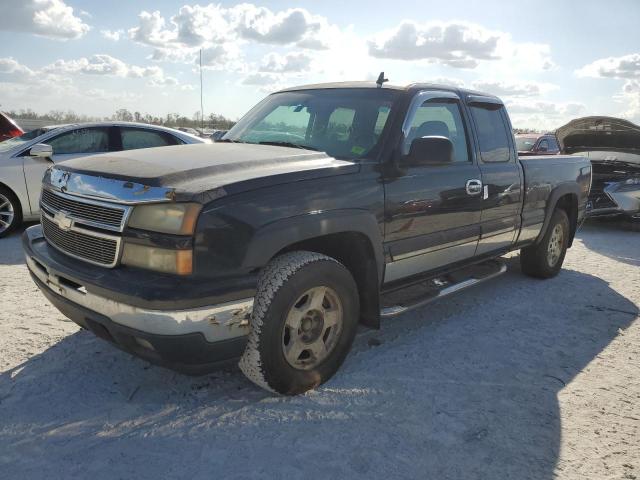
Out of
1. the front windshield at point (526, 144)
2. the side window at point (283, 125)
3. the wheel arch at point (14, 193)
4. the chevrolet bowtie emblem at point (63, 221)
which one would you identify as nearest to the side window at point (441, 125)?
the side window at point (283, 125)

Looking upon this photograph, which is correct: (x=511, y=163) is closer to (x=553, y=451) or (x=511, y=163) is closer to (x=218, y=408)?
(x=553, y=451)

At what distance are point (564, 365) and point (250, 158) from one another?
2520mm

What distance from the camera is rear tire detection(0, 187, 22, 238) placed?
7.03 meters

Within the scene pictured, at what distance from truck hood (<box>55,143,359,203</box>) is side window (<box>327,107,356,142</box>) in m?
0.31

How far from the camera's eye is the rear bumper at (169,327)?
8.19ft

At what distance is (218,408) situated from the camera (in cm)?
295

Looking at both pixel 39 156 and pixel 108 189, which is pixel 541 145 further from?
pixel 108 189

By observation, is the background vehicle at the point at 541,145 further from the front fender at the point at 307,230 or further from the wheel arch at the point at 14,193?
the front fender at the point at 307,230

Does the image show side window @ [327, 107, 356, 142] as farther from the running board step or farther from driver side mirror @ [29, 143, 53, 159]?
driver side mirror @ [29, 143, 53, 159]

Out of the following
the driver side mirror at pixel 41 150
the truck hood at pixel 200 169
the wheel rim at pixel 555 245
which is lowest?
the wheel rim at pixel 555 245

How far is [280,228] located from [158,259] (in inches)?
24.2

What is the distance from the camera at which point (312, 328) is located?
313 cm

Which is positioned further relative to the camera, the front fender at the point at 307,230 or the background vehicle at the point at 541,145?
the background vehicle at the point at 541,145

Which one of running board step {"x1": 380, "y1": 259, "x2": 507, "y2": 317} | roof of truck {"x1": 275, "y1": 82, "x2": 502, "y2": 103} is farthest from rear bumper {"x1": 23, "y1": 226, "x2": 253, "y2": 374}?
roof of truck {"x1": 275, "y1": 82, "x2": 502, "y2": 103}
